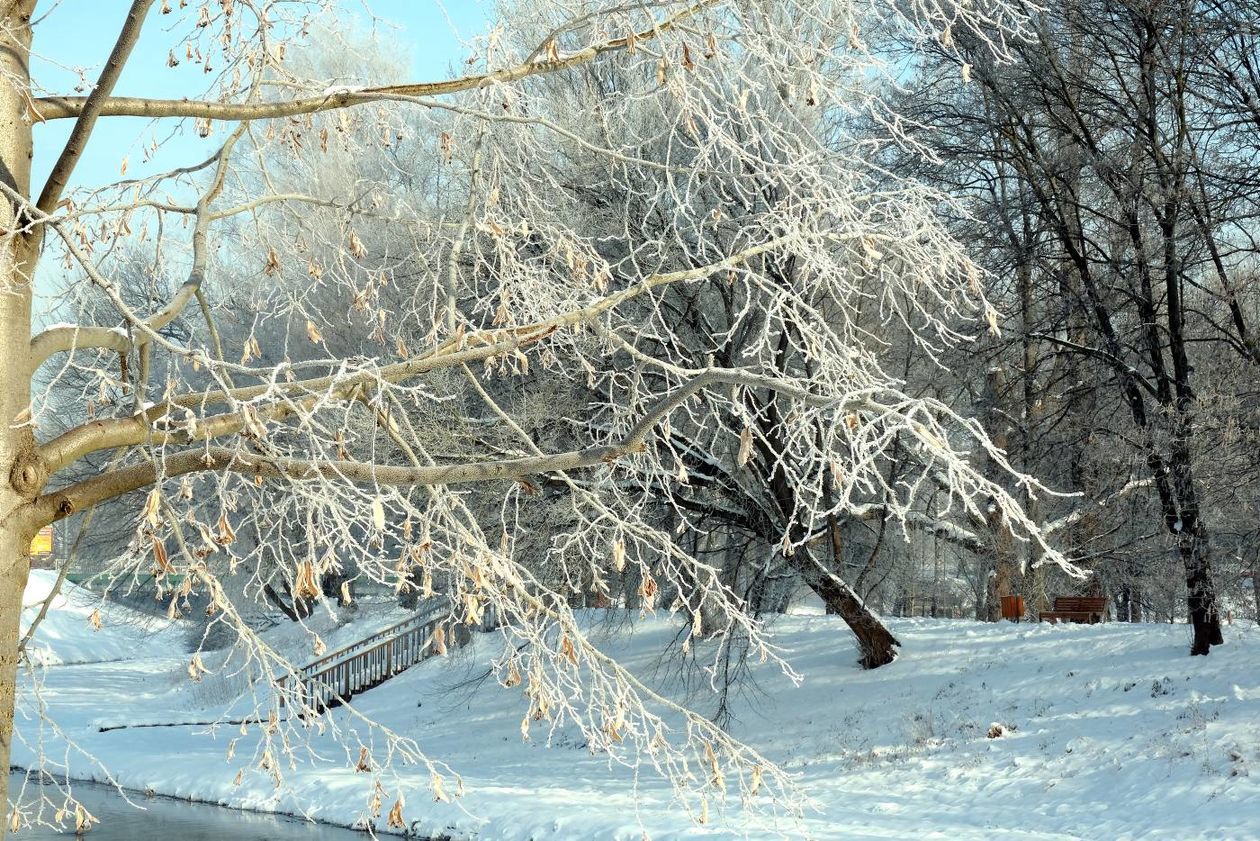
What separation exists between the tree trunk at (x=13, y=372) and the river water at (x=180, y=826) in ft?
34.8

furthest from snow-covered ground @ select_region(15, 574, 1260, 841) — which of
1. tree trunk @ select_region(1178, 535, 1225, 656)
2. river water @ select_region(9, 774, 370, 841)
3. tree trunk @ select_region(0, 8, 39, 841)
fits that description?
tree trunk @ select_region(0, 8, 39, 841)

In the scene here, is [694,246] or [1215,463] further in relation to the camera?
[694,246]

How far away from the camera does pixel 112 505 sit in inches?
838

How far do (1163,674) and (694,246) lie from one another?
692 centimetres

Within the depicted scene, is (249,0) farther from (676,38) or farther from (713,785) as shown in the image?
(713,785)

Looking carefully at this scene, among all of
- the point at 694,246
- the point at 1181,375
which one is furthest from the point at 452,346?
the point at 1181,375

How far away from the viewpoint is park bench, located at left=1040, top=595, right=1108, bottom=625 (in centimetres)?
1797

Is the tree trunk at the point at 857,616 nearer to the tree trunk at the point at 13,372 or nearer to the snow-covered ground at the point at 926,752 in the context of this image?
the snow-covered ground at the point at 926,752

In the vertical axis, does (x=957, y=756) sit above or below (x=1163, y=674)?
below

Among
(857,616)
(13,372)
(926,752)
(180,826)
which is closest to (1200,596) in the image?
(926,752)

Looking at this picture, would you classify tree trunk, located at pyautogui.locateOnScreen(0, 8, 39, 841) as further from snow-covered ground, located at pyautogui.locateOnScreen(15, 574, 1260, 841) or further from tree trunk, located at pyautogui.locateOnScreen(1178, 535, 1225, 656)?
tree trunk, located at pyautogui.locateOnScreen(1178, 535, 1225, 656)

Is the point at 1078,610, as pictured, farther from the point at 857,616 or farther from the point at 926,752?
the point at 926,752

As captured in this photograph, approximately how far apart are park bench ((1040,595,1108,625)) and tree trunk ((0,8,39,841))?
52.6ft

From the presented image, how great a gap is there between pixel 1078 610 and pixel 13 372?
53.3ft
